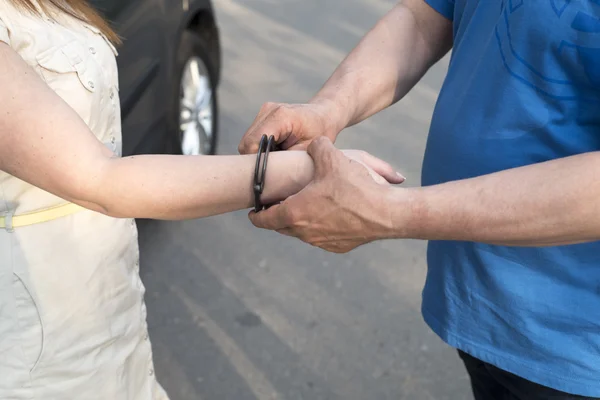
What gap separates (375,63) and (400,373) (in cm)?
158

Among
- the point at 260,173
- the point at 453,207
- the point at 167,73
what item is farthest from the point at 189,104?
the point at 453,207

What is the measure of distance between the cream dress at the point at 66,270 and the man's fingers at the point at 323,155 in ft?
1.56

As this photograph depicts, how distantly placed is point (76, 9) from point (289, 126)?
0.53 metres

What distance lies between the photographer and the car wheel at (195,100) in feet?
12.0

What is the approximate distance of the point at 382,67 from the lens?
177cm

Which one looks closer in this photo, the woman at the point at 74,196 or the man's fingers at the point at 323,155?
the woman at the point at 74,196

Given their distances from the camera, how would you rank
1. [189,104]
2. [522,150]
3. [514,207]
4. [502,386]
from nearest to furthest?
[514,207]
[522,150]
[502,386]
[189,104]

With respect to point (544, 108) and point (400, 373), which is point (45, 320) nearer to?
point (544, 108)

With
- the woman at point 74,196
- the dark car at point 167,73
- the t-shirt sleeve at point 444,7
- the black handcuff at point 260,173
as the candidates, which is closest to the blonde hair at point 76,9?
the woman at point 74,196

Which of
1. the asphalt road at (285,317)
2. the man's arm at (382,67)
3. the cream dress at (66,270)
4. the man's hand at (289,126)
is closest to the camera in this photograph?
the cream dress at (66,270)

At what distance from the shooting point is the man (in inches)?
49.9

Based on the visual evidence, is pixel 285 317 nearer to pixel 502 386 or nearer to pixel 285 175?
pixel 502 386

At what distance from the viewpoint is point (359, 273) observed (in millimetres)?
3471

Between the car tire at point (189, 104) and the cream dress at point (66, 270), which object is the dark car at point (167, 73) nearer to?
the car tire at point (189, 104)
